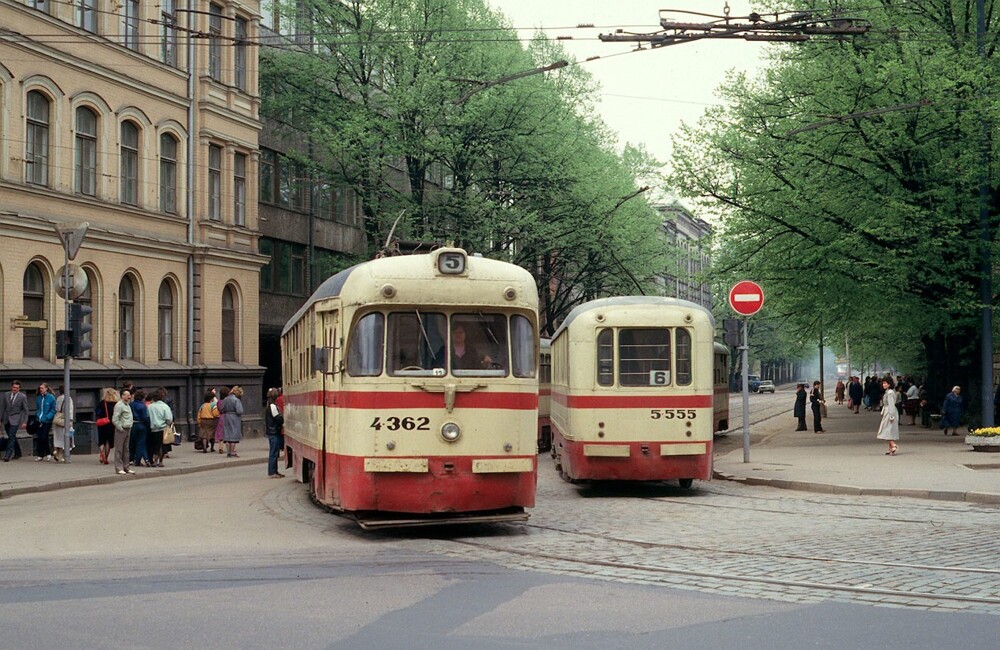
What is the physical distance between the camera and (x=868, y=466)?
73.8 feet

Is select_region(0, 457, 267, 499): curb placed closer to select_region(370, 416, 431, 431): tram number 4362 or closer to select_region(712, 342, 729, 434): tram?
select_region(370, 416, 431, 431): tram number 4362

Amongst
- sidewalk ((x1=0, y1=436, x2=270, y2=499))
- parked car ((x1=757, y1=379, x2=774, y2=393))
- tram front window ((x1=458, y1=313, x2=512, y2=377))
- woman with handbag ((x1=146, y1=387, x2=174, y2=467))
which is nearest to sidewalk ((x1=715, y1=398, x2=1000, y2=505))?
tram front window ((x1=458, y1=313, x2=512, y2=377))

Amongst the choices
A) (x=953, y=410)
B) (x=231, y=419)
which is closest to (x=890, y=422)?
(x=953, y=410)

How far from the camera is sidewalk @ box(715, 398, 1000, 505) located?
18062 millimetres

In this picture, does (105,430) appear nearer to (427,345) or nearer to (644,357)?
(644,357)

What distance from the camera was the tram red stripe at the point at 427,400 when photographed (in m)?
12.6

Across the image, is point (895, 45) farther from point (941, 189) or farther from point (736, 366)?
point (736, 366)

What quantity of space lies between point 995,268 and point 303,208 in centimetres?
2431

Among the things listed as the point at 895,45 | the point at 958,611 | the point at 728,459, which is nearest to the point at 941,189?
the point at 895,45

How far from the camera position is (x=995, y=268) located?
31.6m

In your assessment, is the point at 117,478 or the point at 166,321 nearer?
the point at 117,478

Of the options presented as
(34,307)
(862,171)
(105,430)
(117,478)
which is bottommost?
(117,478)

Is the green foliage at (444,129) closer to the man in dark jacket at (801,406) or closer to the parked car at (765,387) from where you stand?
the man in dark jacket at (801,406)

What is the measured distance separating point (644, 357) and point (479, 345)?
5517 mm
